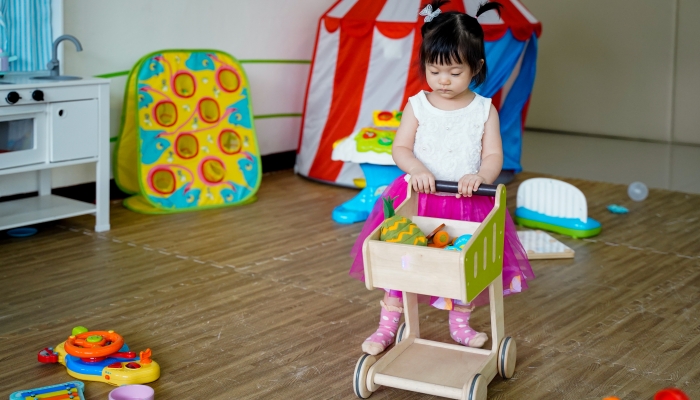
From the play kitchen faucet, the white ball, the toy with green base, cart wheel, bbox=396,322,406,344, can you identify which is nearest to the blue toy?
the white ball

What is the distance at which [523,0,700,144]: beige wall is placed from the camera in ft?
20.8

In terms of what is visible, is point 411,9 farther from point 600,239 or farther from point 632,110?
point 632,110

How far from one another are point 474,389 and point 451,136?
68cm

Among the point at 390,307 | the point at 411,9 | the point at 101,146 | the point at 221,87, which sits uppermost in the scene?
the point at 411,9

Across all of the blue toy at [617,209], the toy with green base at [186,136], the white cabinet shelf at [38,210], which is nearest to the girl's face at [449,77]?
the white cabinet shelf at [38,210]

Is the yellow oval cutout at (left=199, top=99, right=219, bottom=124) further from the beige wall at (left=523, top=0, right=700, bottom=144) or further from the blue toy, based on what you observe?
the beige wall at (left=523, top=0, right=700, bottom=144)

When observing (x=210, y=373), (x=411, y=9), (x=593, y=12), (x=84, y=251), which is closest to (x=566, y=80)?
(x=593, y=12)

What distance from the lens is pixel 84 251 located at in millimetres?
3229

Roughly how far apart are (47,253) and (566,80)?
200 inches

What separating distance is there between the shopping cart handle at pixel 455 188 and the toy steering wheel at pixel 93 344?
3.16 feet

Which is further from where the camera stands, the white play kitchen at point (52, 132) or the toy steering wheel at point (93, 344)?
the white play kitchen at point (52, 132)

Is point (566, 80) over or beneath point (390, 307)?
over

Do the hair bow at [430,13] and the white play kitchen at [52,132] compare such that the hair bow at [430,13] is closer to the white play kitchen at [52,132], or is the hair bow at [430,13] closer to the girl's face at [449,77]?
the girl's face at [449,77]

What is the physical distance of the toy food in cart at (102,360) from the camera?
6.64 feet
